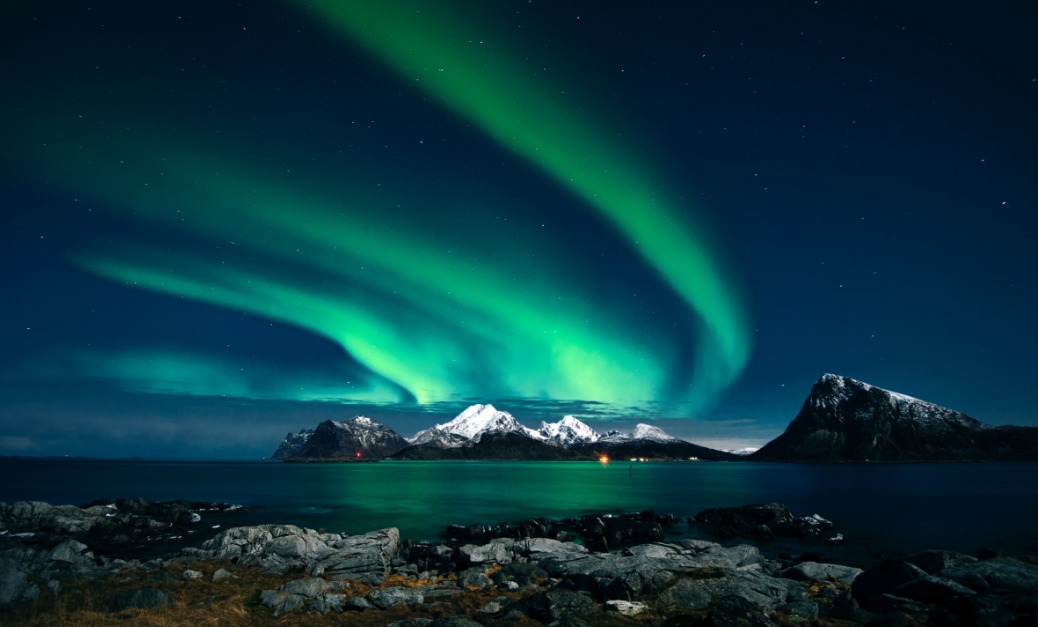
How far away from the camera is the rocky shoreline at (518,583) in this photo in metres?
20.6

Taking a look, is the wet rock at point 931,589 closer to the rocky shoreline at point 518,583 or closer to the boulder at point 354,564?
the rocky shoreline at point 518,583

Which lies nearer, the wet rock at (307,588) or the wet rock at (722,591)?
the wet rock at (722,591)

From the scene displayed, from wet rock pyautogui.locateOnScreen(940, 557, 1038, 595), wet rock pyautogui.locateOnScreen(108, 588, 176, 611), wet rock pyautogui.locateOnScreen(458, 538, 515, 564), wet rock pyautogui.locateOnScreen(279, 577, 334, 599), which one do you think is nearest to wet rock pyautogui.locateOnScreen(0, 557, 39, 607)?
wet rock pyautogui.locateOnScreen(108, 588, 176, 611)

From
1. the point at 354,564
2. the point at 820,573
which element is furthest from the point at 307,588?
the point at 820,573

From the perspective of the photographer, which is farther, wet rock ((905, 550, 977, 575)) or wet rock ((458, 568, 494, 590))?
wet rock ((458, 568, 494, 590))

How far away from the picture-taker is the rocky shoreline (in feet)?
67.7

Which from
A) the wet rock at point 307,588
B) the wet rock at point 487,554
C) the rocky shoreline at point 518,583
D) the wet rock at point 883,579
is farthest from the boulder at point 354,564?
the wet rock at point 883,579

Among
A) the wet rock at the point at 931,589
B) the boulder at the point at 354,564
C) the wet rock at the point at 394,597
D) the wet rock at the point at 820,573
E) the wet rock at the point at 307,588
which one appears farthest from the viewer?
the wet rock at the point at 820,573

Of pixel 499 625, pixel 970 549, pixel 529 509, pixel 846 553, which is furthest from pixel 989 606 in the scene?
pixel 529 509

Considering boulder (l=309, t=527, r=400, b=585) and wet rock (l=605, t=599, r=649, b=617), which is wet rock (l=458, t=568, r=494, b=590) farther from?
wet rock (l=605, t=599, r=649, b=617)

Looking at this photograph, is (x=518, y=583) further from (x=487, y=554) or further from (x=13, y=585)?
(x=13, y=585)

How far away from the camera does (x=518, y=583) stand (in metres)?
28.6

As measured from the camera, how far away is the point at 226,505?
81.7m

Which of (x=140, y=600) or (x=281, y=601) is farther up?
(x=140, y=600)
